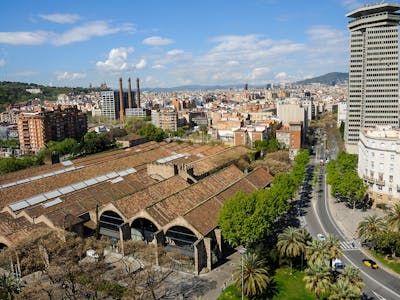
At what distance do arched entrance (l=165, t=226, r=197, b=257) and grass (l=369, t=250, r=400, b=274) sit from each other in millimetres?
25262

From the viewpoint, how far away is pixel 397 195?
63.2 meters

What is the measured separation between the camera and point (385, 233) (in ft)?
151

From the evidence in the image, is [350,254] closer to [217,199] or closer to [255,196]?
[255,196]

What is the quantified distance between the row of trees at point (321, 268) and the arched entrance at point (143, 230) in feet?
61.7

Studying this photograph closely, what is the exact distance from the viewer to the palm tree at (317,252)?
3941cm

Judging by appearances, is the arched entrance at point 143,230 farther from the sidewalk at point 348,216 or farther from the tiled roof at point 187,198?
the sidewalk at point 348,216

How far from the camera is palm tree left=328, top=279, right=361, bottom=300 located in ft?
106

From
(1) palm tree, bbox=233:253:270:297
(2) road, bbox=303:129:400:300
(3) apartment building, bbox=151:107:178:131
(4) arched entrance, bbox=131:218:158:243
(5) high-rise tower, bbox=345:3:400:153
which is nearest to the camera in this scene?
(1) palm tree, bbox=233:253:270:297

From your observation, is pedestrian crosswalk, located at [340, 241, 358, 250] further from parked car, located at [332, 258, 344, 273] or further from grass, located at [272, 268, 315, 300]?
grass, located at [272, 268, 315, 300]

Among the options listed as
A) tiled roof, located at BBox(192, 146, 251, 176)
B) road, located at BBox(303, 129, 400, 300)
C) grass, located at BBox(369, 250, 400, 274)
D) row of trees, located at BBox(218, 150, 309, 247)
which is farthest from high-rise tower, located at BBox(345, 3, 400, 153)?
row of trees, located at BBox(218, 150, 309, 247)

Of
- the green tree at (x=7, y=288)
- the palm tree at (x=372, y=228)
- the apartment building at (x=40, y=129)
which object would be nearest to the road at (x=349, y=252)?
the palm tree at (x=372, y=228)

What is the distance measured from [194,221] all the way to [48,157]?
6562cm

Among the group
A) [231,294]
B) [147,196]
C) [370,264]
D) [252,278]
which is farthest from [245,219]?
[147,196]

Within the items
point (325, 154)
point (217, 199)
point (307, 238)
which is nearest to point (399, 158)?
point (307, 238)
